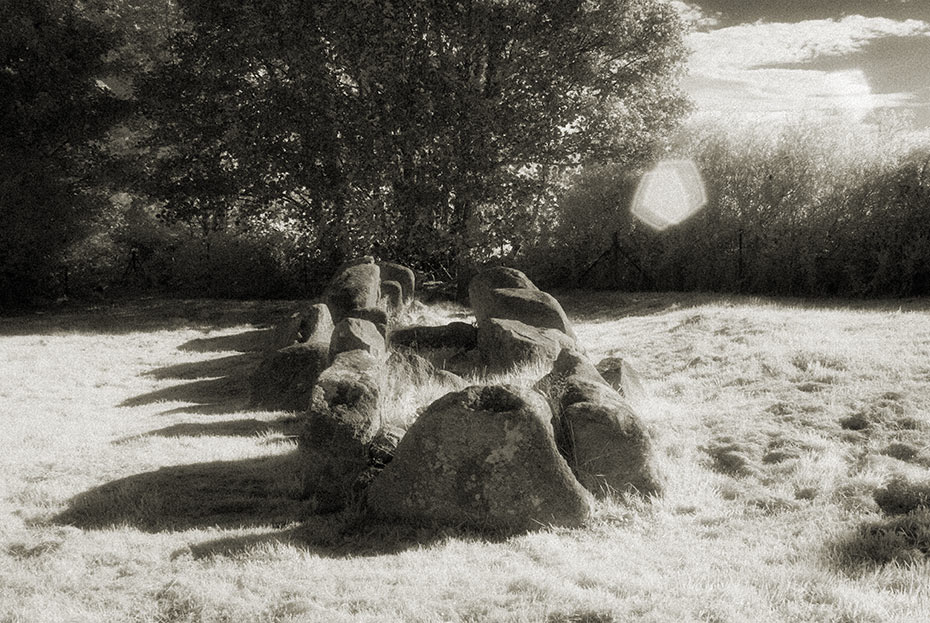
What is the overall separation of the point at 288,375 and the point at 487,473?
4459 mm

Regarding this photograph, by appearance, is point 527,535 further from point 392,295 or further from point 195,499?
point 392,295

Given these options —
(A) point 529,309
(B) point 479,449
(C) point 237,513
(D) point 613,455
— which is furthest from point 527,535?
(A) point 529,309

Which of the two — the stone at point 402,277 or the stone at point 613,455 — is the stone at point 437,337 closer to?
the stone at point 402,277

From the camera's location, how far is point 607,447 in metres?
5.24


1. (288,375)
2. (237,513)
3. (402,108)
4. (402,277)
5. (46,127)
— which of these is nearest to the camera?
(237,513)

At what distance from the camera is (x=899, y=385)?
739 centimetres

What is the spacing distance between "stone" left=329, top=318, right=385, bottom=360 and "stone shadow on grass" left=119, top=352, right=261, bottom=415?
1.60 metres

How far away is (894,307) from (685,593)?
11.9m

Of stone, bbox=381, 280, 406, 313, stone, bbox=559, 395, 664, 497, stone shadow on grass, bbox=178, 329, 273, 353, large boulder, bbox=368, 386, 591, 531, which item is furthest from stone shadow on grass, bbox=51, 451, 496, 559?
stone shadow on grass, bbox=178, 329, 273, 353

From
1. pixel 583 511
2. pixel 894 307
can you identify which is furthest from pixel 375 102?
pixel 583 511

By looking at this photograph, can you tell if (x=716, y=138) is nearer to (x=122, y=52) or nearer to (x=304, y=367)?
(x=304, y=367)

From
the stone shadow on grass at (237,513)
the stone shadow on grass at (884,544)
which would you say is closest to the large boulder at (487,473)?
the stone shadow on grass at (237,513)

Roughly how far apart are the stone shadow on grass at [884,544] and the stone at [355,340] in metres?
4.60

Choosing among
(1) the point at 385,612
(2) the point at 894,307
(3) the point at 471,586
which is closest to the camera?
(1) the point at 385,612
